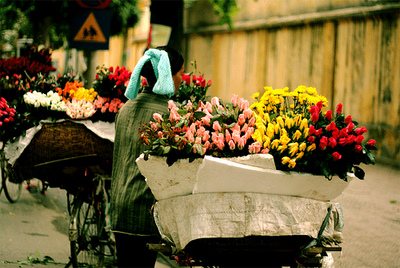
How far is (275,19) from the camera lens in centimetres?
1545

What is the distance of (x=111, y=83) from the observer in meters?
4.96

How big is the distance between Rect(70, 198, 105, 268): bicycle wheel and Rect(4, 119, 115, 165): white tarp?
69 cm

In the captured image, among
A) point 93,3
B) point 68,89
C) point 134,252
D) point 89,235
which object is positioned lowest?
point 89,235

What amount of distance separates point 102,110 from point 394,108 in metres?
8.22

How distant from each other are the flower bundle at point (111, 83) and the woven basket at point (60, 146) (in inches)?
18.4

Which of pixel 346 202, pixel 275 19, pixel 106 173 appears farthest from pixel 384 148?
pixel 106 173

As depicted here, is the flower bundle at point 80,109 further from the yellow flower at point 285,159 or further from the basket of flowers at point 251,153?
the yellow flower at point 285,159

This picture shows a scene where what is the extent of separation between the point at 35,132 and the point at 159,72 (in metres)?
1.93

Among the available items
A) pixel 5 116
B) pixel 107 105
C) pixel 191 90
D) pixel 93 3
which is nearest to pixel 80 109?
pixel 107 105

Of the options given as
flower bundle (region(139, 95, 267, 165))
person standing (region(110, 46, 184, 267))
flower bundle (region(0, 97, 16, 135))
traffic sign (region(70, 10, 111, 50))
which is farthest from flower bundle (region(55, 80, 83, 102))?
traffic sign (region(70, 10, 111, 50))

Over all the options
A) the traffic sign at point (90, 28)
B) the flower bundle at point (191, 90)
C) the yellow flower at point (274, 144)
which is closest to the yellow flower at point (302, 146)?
the yellow flower at point (274, 144)

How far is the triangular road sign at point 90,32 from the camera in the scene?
8562 millimetres

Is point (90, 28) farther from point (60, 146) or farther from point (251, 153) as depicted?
point (251, 153)

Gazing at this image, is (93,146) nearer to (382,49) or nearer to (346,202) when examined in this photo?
(346,202)
